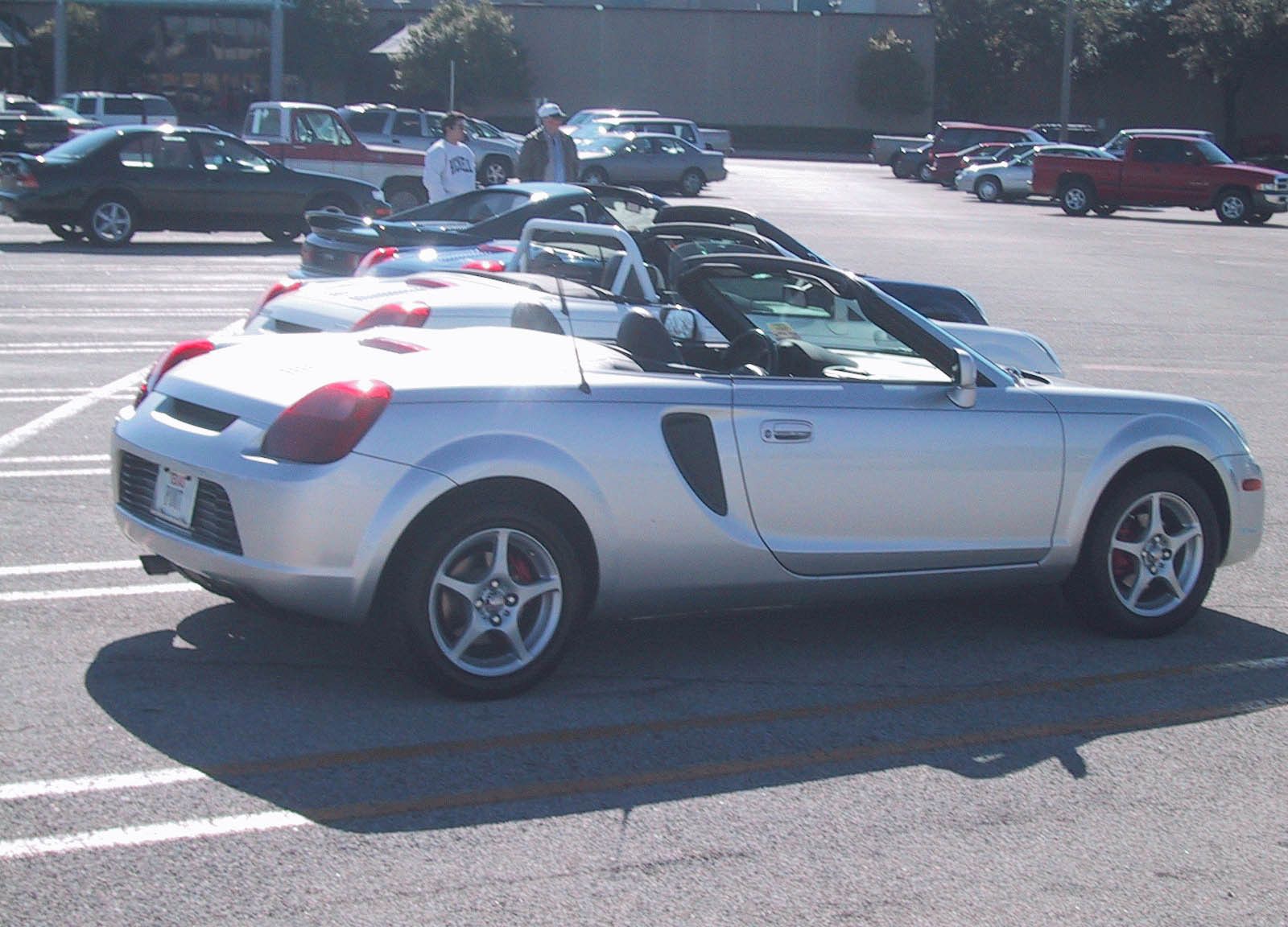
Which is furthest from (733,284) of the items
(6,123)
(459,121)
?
(6,123)

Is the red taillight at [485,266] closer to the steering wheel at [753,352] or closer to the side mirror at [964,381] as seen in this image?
the steering wheel at [753,352]

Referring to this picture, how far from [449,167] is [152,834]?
12947 millimetres

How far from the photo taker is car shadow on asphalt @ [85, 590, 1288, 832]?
180 inches

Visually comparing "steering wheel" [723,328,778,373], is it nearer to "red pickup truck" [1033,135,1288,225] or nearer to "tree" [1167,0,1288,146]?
"red pickup truck" [1033,135,1288,225]

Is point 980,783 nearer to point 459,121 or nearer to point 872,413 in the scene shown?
point 872,413

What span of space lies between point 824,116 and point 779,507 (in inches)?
2729

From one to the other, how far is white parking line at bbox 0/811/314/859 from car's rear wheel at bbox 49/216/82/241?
60.9ft

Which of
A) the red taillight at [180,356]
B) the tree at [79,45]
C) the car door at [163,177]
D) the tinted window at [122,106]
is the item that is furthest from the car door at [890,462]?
the tree at [79,45]

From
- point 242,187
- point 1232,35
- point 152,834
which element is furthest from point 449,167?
point 1232,35

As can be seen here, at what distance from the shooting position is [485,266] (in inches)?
416

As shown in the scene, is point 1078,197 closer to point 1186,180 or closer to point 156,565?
point 1186,180

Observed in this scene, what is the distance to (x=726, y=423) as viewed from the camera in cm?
544

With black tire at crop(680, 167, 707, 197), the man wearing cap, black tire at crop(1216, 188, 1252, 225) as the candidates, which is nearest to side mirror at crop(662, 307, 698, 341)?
the man wearing cap

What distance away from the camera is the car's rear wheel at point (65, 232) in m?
21.5
